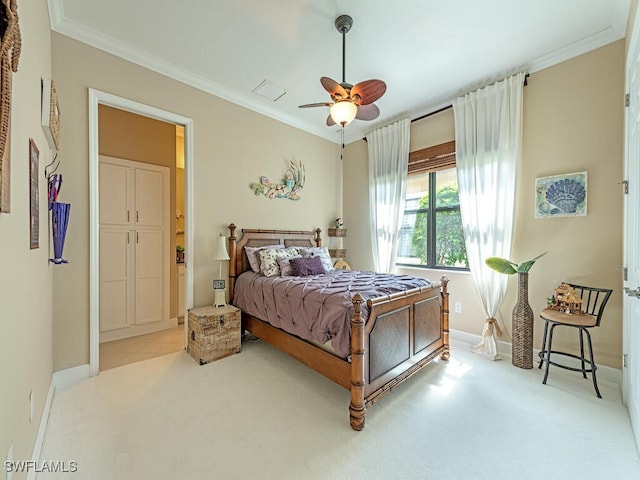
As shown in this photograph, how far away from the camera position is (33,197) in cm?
158

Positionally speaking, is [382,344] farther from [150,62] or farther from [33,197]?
[150,62]

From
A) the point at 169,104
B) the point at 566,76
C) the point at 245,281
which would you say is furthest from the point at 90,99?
the point at 566,76

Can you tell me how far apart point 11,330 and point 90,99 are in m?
2.28

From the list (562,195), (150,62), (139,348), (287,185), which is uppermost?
(150,62)

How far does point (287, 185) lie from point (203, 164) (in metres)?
1.23

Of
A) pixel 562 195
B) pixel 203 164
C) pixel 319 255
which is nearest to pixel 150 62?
pixel 203 164

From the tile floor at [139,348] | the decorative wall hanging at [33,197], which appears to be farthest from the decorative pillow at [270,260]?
the decorative wall hanging at [33,197]

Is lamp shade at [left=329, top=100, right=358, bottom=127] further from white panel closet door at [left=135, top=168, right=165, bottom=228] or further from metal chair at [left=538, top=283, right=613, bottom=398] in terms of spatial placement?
white panel closet door at [left=135, top=168, right=165, bottom=228]

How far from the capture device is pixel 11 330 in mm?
1146

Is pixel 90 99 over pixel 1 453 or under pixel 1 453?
over

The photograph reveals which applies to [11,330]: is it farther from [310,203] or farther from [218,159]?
[310,203]

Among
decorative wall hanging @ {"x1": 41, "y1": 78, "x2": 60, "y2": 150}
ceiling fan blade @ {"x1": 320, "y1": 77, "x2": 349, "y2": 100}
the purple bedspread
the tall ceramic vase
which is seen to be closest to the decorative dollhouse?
the tall ceramic vase

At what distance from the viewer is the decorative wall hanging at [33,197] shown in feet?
4.95

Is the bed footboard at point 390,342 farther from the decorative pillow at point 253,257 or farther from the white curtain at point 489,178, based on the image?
the decorative pillow at point 253,257
